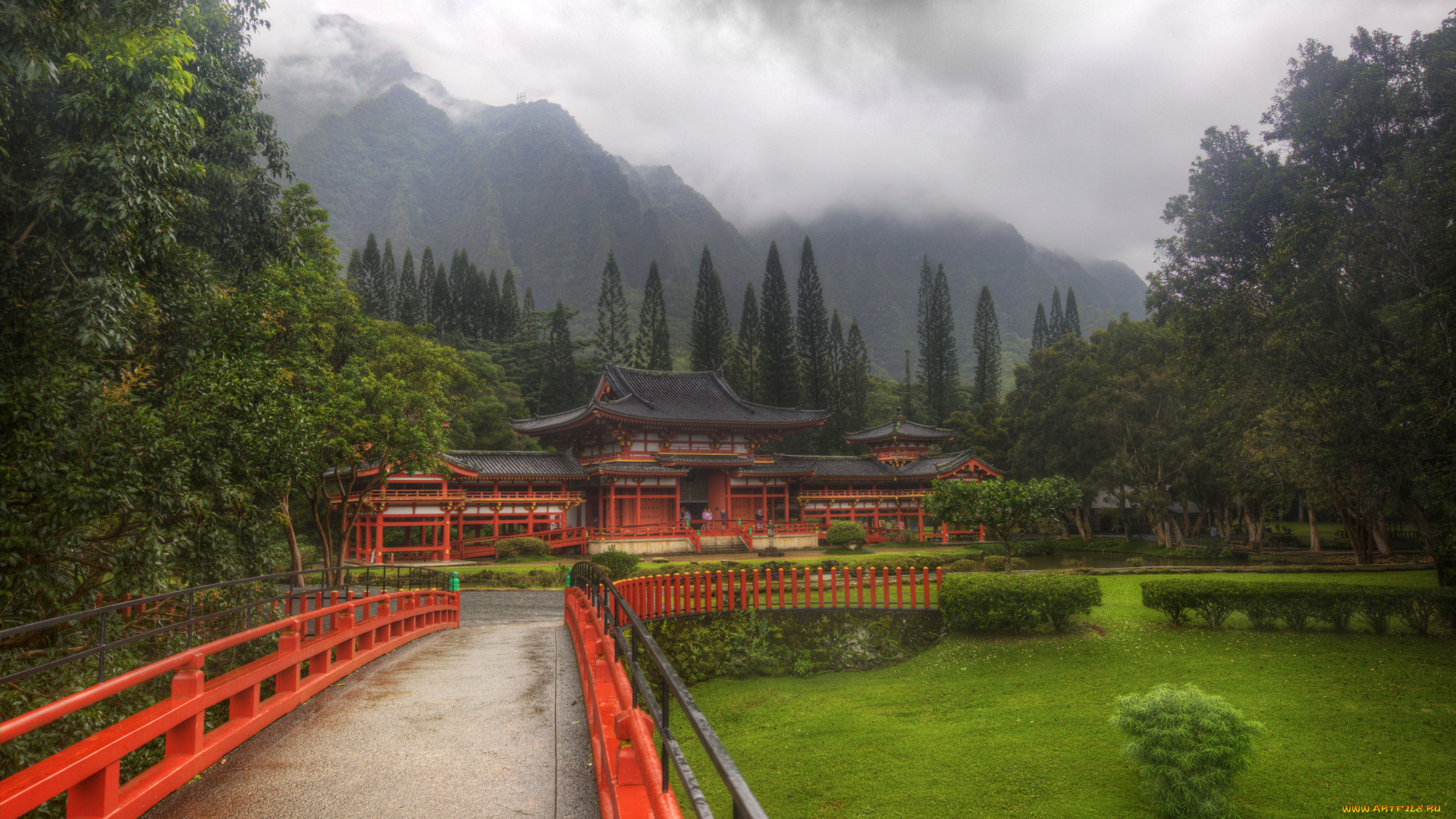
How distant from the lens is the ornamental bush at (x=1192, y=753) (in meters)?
6.74

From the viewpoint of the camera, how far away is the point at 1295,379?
12.3 m

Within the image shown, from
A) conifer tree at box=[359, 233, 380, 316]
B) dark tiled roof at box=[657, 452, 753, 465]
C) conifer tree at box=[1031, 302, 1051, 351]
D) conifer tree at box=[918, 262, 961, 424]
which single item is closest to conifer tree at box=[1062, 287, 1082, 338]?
conifer tree at box=[1031, 302, 1051, 351]

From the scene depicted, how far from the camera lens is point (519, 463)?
95.8 feet

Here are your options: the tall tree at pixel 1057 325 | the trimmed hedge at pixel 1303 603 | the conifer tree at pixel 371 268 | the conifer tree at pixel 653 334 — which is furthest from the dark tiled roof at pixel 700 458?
the tall tree at pixel 1057 325

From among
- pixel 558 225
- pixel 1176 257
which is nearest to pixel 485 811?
pixel 1176 257

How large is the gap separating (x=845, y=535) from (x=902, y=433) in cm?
1041

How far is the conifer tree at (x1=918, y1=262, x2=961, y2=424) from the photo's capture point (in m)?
60.6

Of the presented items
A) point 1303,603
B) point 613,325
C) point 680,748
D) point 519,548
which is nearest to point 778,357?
point 613,325

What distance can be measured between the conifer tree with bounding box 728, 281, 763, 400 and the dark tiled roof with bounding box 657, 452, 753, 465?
81.0 feet

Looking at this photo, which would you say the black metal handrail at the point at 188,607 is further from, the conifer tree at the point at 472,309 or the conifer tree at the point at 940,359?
the conifer tree at the point at 940,359

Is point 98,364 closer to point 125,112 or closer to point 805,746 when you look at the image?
point 125,112

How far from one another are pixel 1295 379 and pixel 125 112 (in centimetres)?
1630

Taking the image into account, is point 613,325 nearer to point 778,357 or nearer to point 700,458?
point 778,357

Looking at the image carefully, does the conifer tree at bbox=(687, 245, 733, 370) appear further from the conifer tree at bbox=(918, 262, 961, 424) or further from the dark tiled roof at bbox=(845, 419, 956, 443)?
the conifer tree at bbox=(918, 262, 961, 424)
